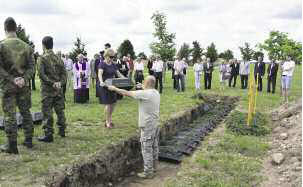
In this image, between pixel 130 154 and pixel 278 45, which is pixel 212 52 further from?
pixel 130 154

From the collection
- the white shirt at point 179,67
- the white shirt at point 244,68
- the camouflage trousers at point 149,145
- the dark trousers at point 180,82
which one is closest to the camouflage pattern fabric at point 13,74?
the camouflage trousers at point 149,145

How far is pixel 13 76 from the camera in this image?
6914mm

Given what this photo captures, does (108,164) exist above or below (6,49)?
below

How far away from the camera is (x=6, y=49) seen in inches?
268

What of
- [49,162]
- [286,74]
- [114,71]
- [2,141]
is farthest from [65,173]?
[286,74]

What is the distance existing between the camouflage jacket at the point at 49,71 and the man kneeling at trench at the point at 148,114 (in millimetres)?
1329

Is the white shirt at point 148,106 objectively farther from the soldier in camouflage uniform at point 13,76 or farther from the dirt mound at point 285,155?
the dirt mound at point 285,155

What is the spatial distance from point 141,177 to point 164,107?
666 centimetres

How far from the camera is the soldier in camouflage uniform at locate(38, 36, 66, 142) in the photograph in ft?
25.8

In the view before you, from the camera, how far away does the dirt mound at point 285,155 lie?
6.99 metres

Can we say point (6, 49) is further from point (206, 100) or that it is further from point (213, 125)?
point (206, 100)

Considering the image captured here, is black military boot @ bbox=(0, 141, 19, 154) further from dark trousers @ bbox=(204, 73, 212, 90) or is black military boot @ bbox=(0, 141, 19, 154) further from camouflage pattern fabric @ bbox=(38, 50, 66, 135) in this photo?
dark trousers @ bbox=(204, 73, 212, 90)

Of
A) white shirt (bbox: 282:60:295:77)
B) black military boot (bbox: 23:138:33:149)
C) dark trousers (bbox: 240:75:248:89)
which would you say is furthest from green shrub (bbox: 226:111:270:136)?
dark trousers (bbox: 240:75:248:89)

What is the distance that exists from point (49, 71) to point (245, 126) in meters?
6.09
